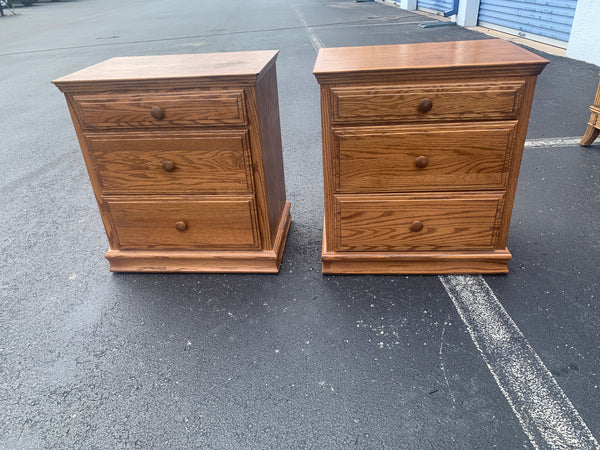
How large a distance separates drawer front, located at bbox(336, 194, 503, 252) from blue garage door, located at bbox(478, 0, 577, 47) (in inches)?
236

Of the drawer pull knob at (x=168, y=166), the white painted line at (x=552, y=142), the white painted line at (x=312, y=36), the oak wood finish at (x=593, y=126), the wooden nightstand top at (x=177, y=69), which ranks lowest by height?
the white painted line at (x=552, y=142)

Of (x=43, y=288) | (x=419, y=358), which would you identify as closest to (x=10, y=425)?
(x=43, y=288)

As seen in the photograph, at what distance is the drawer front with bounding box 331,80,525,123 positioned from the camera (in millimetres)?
1761

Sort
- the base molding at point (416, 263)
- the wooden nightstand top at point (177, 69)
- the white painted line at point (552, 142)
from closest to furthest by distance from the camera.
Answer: the wooden nightstand top at point (177, 69)
the base molding at point (416, 263)
the white painted line at point (552, 142)

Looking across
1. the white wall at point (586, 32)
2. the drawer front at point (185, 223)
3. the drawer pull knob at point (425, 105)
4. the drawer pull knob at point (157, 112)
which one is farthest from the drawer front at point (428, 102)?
the white wall at point (586, 32)

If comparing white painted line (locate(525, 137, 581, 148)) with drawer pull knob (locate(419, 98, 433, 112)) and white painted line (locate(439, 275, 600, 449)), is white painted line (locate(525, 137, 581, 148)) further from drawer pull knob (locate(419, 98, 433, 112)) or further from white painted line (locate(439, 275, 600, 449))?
drawer pull knob (locate(419, 98, 433, 112))

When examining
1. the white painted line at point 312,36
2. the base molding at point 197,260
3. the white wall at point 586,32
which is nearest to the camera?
the base molding at point 197,260

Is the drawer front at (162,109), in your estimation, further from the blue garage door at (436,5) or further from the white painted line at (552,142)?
the blue garage door at (436,5)

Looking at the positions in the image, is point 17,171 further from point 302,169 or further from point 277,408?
point 277,408

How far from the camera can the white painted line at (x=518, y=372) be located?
140 cm

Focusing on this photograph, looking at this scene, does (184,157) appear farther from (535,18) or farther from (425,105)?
(535,18)

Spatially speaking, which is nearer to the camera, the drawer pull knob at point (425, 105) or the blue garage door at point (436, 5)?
the drawer pull knob at point (425, 105)

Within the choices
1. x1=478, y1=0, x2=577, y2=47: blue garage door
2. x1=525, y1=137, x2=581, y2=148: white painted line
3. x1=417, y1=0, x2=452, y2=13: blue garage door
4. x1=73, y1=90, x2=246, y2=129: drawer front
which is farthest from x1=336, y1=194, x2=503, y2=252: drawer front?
x1=417, y1=0, x2=452, y2=13: blue garage door

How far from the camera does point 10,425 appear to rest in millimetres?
1541
